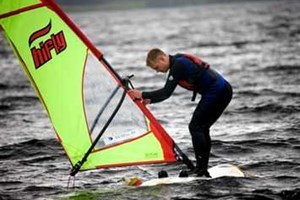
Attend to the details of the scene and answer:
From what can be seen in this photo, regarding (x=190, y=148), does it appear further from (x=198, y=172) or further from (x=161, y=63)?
(x=161, y=63)

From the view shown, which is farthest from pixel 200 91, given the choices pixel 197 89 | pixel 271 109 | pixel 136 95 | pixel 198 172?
pixel 271 109

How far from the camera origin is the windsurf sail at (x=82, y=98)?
11086mm

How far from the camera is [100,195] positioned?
38.7ft

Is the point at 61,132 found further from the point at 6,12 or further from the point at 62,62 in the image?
the point at 6,12

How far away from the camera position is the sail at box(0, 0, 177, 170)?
36.3 ft

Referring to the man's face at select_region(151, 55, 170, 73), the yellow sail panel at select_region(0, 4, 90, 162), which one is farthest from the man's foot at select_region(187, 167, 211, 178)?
the man's face at select_region(151, 55, 170, 73)

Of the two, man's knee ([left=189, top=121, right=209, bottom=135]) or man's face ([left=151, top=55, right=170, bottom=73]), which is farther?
man's knee ([left=189, top=121, right=209, bottom=135])

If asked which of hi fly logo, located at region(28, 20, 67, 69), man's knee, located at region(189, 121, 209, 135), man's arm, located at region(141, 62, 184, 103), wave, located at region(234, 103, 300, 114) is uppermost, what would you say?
hi fly logo, located at region(28, 20, 67, 69)

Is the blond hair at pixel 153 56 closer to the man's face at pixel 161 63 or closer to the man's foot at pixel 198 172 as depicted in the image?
the man's face at pixel 161 63

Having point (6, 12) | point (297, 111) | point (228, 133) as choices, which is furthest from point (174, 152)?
point (297, 111)

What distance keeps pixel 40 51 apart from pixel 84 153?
190 cm

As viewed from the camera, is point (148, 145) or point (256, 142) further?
point (256, 142)

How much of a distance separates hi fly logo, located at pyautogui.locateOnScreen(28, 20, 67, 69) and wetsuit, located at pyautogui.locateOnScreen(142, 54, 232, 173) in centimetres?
164

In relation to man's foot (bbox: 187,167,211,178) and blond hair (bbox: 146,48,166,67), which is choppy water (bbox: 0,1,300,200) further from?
blond hair (bbox: 146,48,166,67)
